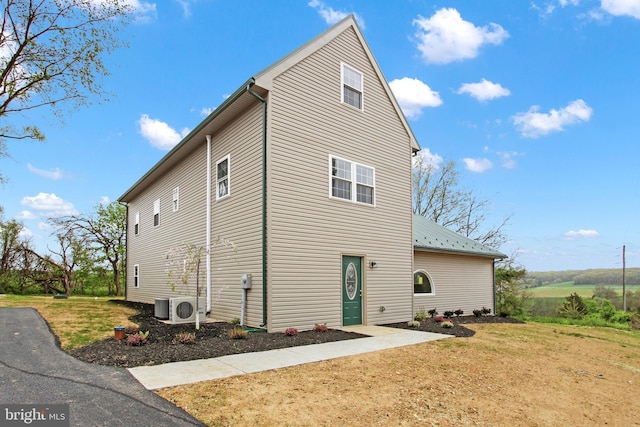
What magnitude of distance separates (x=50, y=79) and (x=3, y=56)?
1294 mm

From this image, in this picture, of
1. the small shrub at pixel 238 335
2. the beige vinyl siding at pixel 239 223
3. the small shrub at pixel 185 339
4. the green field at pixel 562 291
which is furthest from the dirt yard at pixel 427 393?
the green field at pixel 562 291

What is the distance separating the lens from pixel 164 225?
1556 cm

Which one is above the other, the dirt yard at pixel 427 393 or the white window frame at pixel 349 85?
the white window frame at pixel 349 85

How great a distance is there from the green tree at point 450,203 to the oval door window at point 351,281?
2003cm

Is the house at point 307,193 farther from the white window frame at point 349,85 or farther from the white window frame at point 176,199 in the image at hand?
the white window frame at point 176,199

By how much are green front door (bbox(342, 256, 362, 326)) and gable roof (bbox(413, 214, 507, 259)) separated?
4.01m

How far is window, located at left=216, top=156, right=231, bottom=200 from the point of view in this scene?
10.7 meters

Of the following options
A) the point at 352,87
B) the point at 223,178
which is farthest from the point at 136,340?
the point at 352,87

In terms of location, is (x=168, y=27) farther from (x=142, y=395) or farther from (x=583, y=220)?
(x=583, y=220)

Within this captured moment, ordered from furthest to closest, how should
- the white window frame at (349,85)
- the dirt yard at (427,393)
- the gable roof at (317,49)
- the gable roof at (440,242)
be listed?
1. the gable roof at (440,242)
2. the white window frame at (349,85)
3. the gable roof at (317,49)
4. the dirt yard at (427,393)

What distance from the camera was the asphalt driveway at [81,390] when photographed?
3668mm

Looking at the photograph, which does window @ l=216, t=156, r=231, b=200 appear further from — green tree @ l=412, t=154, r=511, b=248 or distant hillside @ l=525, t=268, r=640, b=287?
distant hillside @ l=525, t=268, r=640, b=287

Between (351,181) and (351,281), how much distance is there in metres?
2.79

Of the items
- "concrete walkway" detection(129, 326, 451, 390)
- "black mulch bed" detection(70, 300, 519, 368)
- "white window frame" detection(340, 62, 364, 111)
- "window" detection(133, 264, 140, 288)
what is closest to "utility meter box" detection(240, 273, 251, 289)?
"black mulch bed" detection(70, 300, 519, 368)
